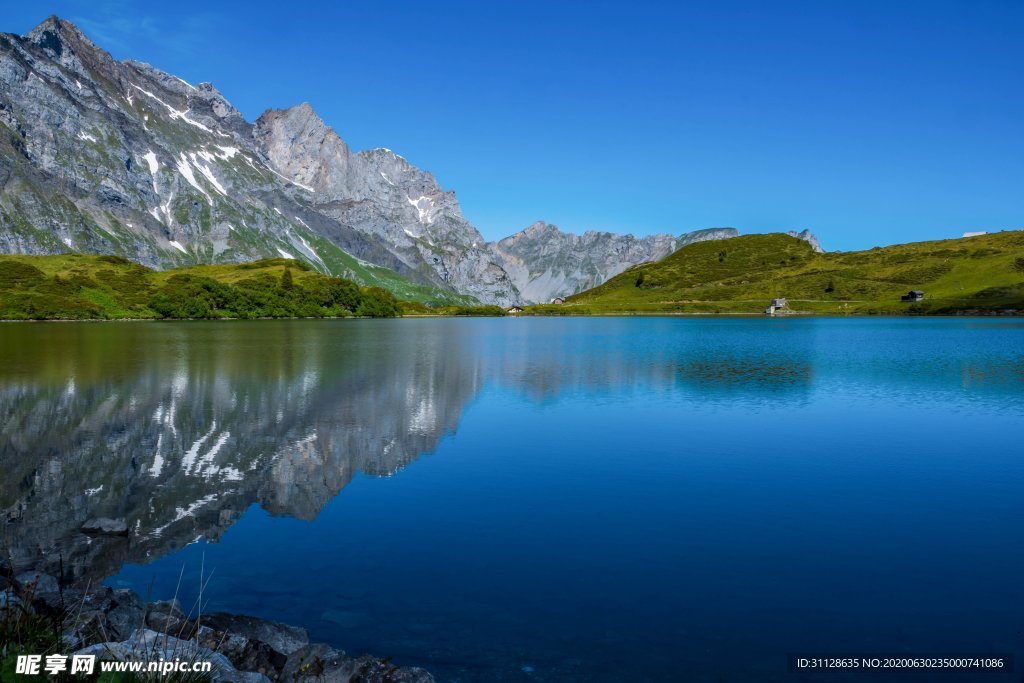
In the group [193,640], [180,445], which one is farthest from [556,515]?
[180,445]

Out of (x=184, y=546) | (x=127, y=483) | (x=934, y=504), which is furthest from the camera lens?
(x=127, y=483)

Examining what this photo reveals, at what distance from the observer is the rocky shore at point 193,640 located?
449 inches

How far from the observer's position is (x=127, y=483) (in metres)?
27.5

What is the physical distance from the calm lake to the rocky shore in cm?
127

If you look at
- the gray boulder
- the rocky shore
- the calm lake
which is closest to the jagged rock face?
the gray boulder

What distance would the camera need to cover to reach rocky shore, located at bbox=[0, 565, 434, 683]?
11.4m

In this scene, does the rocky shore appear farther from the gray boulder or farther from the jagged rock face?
the gray boulder

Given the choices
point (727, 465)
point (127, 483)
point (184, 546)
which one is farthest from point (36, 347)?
point (727, 465)

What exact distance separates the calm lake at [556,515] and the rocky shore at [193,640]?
4.17 feet

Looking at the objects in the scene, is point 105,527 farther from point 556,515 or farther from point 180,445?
point 556,515

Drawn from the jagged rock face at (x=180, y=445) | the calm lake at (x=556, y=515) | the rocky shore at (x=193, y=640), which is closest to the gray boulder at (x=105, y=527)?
the jagged rock face at (x=180, y=445)

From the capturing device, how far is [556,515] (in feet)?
78.5

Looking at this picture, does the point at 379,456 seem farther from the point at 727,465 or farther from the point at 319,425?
the point at 727,465

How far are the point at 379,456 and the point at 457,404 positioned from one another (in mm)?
16878
